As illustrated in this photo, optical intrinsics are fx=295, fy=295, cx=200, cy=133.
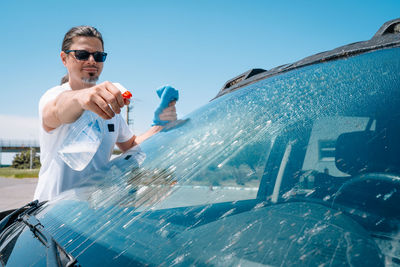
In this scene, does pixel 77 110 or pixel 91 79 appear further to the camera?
pixel 91 79

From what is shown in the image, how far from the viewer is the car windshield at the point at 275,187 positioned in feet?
2.15

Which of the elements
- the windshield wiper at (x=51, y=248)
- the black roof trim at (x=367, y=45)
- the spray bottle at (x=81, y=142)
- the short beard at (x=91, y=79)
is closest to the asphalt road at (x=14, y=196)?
the short beard at (x=91, y=79)

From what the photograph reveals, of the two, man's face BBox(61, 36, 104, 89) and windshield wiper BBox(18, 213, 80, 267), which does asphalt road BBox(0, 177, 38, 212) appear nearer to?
man's face BBox(61, 36, 104, 89)

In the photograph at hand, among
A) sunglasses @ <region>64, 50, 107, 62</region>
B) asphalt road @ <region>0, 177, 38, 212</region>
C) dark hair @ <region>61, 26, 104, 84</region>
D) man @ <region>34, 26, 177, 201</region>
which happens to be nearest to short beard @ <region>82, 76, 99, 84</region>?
man @ <region>34, 26, 177, 201</region>

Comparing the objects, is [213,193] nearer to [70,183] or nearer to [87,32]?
[70,183]

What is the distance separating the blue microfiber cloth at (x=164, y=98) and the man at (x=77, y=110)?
0.02 m

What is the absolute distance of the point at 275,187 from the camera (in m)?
0.79

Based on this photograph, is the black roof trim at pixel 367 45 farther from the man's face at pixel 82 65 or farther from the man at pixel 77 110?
the man's face at pixel 82 65

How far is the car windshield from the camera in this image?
0.66 meters

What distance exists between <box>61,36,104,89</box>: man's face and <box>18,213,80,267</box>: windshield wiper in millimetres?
862

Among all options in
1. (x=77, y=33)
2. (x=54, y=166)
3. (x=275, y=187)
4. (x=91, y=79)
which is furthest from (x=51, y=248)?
(x=77, y=33)

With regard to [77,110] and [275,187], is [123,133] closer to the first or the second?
[77,110]

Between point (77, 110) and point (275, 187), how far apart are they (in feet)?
2.86

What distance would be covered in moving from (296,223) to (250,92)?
24.3 inches
